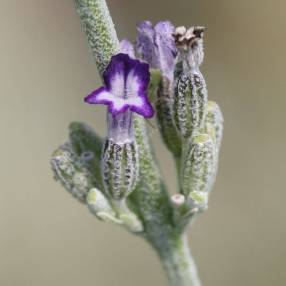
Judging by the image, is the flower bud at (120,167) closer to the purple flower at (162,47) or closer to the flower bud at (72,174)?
the flower bud at (72,174)

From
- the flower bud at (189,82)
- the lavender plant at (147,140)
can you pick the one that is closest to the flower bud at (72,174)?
the lavender plant at (147,140)

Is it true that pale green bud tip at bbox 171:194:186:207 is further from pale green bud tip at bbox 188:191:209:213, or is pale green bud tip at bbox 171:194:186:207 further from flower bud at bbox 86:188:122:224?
flower bud at bbox 86:188:122:224

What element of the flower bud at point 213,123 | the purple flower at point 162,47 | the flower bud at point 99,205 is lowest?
the flower bud at point 99,205

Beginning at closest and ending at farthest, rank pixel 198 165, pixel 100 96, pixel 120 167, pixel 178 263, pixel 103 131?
pixel 100 96, pixel 120 167, pixel 198 165, pixel 178 263, pixel 103 131

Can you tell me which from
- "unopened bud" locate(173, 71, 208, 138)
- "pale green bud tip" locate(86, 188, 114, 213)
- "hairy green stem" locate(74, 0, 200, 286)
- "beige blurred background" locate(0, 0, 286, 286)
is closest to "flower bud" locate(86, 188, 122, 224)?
"pale green bud tip" locate(86, 188, 114, 213)

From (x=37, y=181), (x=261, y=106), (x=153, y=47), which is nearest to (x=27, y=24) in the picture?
(x=37, y=181)

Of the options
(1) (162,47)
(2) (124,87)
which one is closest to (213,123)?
(1) (162,47)

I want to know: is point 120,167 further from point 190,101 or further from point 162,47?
point 162,47
